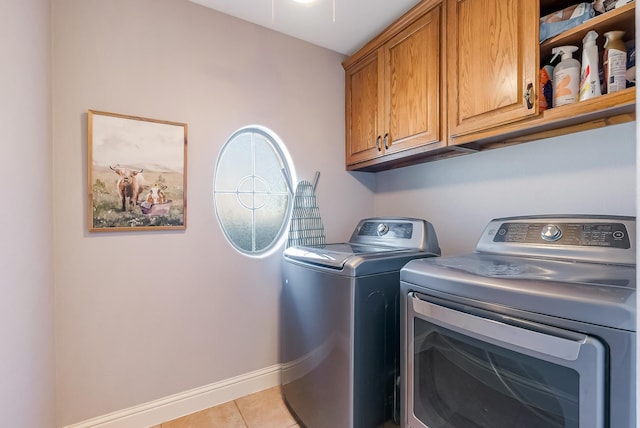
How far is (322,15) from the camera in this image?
5.72ft

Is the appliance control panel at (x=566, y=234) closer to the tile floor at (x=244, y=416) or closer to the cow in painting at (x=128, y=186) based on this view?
the tile floor at (x=244, y=416)

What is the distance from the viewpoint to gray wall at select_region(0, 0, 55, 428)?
844 mm

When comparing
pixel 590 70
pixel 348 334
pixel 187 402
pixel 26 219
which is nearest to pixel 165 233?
pixel 26 219

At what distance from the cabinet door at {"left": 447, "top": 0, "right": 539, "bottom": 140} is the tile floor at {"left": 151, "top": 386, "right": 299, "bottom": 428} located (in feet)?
5.78

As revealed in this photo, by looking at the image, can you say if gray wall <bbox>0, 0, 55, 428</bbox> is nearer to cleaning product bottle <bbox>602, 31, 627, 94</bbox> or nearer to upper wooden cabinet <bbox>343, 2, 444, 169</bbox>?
upper wooden cabinet <bbox>343, 2, 444, 169</bbox>

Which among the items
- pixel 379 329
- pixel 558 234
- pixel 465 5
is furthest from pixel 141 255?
pixel 465 5

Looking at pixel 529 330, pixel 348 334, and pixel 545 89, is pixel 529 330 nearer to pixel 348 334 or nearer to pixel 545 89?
pixel 348 334

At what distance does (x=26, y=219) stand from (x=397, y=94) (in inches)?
71.3

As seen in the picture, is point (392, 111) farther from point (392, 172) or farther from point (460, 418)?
point (460, 418)

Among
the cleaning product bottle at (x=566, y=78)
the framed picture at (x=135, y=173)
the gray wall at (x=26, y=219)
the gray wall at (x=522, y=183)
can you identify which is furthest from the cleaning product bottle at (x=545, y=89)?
the gray wall at (x=26, y=219)

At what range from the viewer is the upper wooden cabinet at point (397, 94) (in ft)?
5.04

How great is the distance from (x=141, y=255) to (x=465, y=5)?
2008 millimetres

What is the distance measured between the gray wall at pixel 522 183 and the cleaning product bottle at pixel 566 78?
286 mm

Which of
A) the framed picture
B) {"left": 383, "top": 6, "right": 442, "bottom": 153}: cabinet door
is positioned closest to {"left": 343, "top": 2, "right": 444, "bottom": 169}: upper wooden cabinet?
{"left": 383, "top": 6, "right": 442, "bottom": 153}: cabinet door
